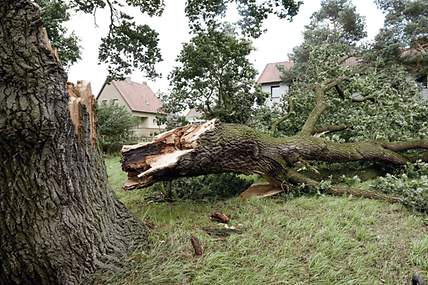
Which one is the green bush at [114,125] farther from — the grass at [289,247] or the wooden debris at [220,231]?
the wooden debris at [220,231]

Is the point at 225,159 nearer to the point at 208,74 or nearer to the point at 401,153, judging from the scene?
the point at 401,153

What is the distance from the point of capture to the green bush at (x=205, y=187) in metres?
3.85

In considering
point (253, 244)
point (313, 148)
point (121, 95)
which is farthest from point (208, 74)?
point (121, 95)

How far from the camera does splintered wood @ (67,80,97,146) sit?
188 cm

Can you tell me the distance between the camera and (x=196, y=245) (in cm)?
220

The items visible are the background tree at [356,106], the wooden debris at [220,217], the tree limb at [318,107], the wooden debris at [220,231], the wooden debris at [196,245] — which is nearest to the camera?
the wooden debris at [196,245]

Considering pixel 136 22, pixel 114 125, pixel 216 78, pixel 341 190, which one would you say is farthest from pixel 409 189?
pixel 114 125

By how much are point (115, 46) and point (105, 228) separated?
584 centimetres

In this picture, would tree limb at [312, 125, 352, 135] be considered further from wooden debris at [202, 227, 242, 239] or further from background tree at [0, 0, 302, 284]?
background tree at [0, 0, 302, 284]

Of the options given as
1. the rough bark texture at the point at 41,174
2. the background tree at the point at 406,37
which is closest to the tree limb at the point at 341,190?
the rough bark texture at the point at 41,174

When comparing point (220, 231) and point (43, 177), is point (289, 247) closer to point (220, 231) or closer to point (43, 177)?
point (220, 231)

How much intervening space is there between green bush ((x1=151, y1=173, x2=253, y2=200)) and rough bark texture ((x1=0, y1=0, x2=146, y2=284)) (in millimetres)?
1807

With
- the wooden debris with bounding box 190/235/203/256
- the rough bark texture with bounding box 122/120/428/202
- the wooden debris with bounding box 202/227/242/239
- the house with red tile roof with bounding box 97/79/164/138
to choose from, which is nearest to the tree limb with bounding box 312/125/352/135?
the rough bark texture with bounding box 122/120/428/202

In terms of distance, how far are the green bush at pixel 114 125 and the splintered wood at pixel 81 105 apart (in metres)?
9.54
